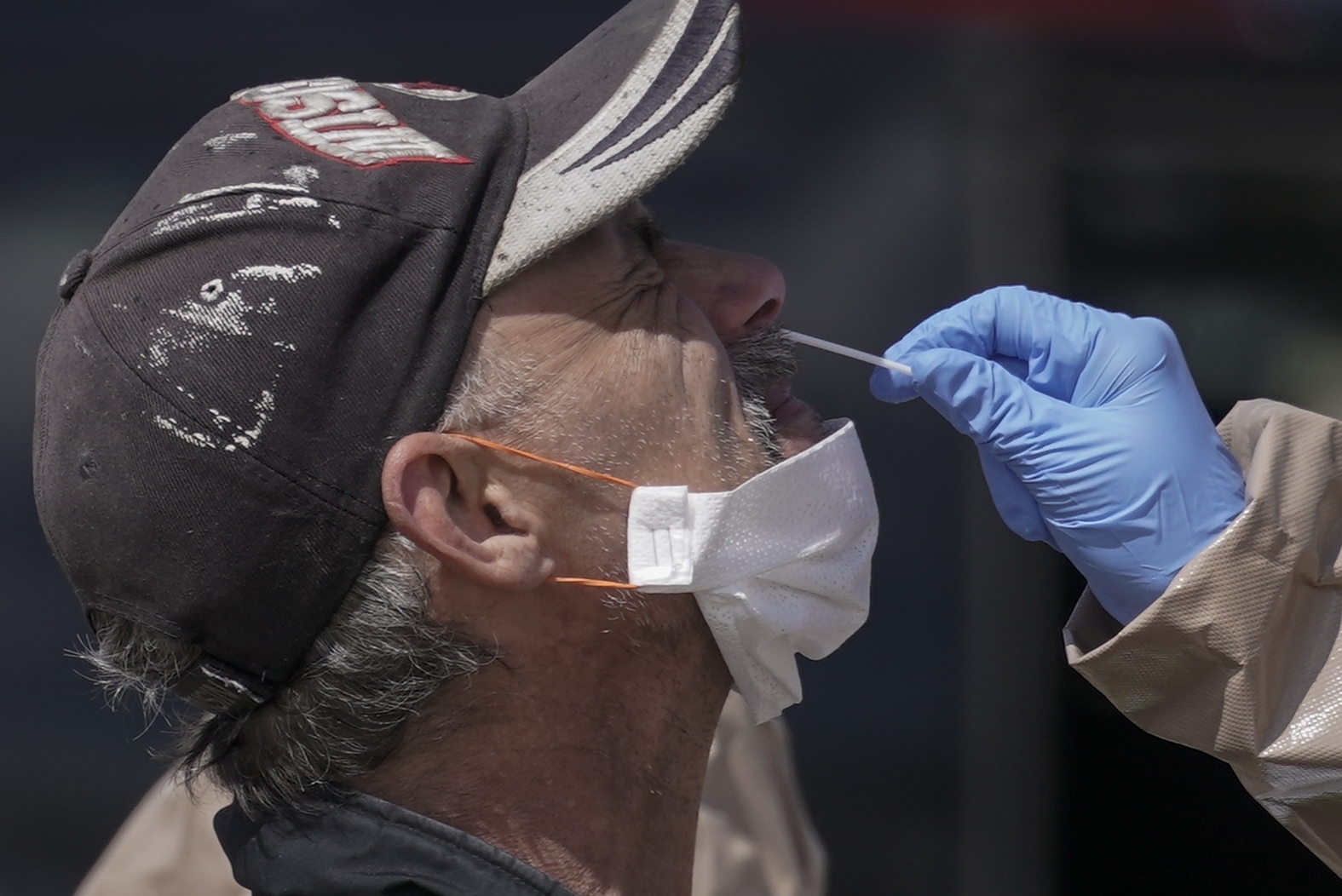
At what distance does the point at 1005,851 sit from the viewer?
2637 millimetres

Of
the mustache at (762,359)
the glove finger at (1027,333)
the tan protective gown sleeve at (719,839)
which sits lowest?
the tan protective gown sleeve at (719,839)

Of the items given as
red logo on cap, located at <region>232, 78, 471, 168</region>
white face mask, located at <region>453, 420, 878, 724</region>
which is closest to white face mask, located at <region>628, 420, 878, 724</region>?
white face mask, located at <region>453, 420, 878, 724</region>

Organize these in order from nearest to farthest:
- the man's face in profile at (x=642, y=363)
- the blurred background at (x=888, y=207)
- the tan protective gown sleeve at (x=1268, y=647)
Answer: the man's face in profile at (x=642, y=363), the tan protective gown sleeve at (x=1268, y=647), the blurred background at (x=888, y=207)

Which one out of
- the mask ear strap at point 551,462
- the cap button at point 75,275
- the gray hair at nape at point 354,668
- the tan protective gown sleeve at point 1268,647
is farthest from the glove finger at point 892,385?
the cap button at point 75,275

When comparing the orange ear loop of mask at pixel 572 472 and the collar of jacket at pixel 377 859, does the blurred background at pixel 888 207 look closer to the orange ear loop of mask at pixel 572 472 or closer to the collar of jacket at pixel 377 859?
the orange ear loop of mask at pixel 572 472

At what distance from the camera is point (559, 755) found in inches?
57.4

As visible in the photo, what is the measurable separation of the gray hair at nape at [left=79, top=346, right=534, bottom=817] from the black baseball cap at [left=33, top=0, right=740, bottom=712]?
3 centimetres

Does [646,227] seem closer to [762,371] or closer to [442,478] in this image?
[762,371]

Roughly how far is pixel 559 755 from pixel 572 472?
1.08 feet

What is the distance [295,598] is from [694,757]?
A: 0.52 meters

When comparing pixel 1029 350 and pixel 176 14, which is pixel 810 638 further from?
pixel 176 14

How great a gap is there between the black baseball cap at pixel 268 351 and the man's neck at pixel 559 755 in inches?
7.6

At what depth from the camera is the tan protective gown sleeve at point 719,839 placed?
221 cm

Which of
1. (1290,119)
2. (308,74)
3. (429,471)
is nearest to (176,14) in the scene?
(308,74)
